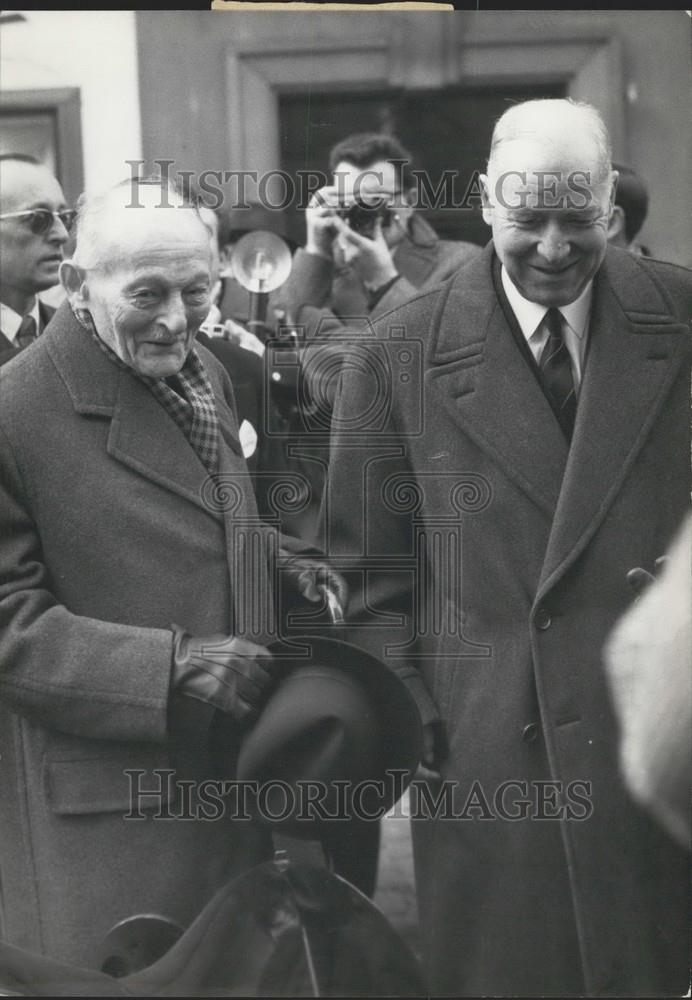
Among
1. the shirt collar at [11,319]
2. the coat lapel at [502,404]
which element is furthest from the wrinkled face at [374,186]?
the shirt collar at [11,319]

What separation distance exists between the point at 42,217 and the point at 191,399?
62cm

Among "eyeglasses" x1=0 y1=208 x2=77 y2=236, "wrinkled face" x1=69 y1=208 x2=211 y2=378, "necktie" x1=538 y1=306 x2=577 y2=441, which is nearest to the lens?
"wrinkled face" x1=69 y1=208 x2=211 y2=378

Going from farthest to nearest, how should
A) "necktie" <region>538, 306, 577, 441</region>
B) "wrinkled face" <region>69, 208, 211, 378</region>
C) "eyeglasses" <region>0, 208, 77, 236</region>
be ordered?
"eyeglasses" <region>0, 208, 77, 236</region>, "necktie" <region>538, 306, 577, 441</region>, "wrinkled face" <region>69, 208, 211, 378</region>

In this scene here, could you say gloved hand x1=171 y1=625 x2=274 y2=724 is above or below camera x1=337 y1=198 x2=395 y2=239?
below

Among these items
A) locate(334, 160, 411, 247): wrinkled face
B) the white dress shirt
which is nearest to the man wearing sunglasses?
locate(334, 160, 411, 247): wrinkled face

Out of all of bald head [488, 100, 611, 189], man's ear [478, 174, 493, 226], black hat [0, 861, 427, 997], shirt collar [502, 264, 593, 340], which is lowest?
black hat [0, 861, 427, 997]

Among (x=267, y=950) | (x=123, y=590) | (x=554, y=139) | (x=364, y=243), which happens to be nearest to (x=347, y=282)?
(x=364, y=243)

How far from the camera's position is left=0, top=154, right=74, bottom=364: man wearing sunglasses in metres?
3.83

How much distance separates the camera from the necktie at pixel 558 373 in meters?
3.69

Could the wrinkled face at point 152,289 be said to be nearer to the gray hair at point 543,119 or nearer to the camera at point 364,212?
the camera at point 364,212

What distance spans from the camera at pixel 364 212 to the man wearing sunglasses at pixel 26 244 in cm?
69

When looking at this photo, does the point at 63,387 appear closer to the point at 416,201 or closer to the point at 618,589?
the point at 416,201

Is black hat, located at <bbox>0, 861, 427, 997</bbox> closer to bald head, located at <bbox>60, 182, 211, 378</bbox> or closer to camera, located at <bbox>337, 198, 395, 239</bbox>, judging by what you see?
bald head, located at <bbox>60, 182, 211, 378</bbox>

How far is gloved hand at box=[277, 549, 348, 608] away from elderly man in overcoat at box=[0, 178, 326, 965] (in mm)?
52
